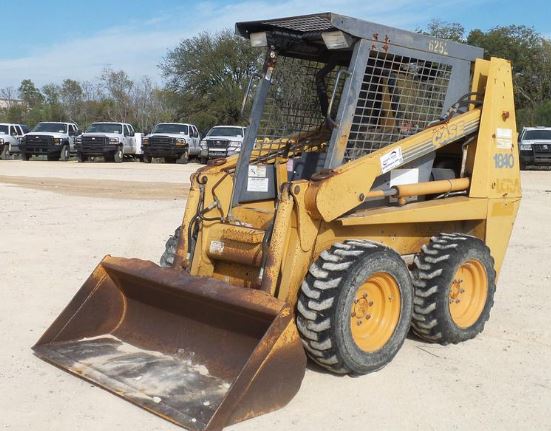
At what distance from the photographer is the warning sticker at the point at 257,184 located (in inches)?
229

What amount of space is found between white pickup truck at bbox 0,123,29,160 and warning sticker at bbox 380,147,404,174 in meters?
32.3

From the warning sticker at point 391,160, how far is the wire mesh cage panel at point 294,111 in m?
0.83

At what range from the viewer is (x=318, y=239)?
4.99m

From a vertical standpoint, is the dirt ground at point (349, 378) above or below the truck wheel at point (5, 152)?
above

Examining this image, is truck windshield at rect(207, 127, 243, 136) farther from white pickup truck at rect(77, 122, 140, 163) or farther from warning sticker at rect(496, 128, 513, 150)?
warning sticker at rect(496, 128, 513, 150)

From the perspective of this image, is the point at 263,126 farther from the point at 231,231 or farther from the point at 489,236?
the point at 489,236

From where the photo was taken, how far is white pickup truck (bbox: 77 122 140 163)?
104 feet

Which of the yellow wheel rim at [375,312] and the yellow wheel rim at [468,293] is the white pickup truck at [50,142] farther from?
the yellow wheel rim at [375,312]

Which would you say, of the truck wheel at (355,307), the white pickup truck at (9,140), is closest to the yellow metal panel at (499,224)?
the truck wheel at (355,307)

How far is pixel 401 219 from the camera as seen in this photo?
17.6 ft

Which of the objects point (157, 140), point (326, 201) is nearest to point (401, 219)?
point (326, 201)

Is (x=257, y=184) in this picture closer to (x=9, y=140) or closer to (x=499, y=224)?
(x=499, y=224)

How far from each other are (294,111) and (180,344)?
7.46 ft

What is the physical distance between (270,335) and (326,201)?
1083 mm
